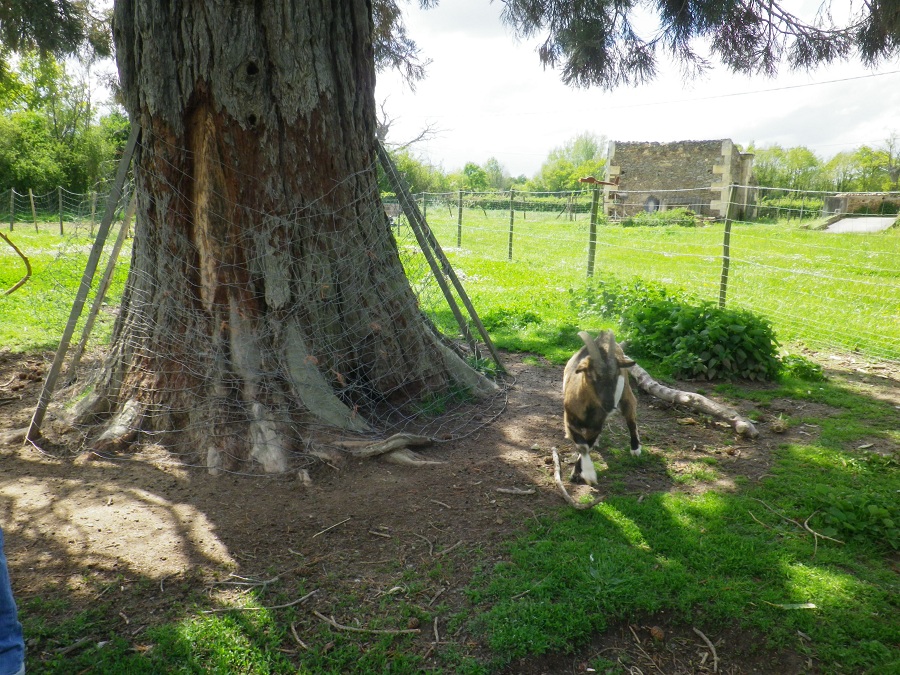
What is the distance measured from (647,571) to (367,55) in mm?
3976

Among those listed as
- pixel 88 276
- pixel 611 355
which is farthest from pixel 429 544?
pixel 88 276

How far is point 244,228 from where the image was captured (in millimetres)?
4109

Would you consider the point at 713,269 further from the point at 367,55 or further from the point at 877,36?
the point at 367,55

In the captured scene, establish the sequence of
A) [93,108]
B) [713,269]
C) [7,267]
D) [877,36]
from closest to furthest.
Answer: [877,36] → [7,267] → [713,269] → [93,108]

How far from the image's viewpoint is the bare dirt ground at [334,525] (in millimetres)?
2572

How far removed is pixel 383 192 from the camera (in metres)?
4.96

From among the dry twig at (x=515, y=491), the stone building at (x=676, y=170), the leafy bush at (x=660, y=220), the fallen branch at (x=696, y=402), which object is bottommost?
the dry twig at (x=515, y=491)

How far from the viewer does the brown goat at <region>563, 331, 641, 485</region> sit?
378cm

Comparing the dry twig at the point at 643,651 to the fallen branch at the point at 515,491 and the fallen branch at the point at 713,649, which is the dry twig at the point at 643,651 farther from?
the fallen branch at the point at 515,491

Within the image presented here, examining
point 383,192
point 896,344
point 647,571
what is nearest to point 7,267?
point 383,192

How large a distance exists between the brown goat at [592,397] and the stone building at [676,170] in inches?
875

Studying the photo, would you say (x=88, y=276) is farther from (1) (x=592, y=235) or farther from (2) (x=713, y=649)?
(1) (x=592, y=235)

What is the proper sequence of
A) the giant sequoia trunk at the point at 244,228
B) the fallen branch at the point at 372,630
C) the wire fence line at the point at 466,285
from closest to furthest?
1. the fallen branch at the point at 372,630
2. the giant sequoia trunk at the point at 244,228
3. the wire fence line at the point at 466,285

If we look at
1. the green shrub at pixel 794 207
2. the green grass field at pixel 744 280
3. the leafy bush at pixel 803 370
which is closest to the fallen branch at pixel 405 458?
the green grass field at pixel 744 280
